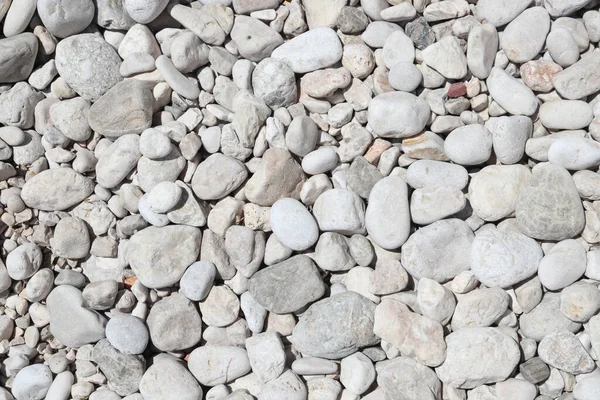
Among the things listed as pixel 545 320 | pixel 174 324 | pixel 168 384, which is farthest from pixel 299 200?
pixel 545 320

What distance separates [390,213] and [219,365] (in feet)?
1.69

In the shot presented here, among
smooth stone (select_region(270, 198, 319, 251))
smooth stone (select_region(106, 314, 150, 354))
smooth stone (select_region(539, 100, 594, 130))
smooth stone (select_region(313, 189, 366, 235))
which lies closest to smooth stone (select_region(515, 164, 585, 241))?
smooth stone (select_region(539, 100, 594, 130))

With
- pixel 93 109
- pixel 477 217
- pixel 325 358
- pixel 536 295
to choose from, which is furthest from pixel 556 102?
pixel 93 109

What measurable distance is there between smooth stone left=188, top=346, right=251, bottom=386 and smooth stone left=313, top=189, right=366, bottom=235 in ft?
1.14

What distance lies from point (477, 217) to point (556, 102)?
325 millimetres

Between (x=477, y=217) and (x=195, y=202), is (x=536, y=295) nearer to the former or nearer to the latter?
(x=477, y=217)

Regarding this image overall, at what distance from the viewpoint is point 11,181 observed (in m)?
1.56

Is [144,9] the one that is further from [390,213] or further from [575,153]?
[575,153]

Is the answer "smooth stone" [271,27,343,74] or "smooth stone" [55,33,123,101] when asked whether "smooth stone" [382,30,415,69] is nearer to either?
"smooth stone" [271,27,343,74]

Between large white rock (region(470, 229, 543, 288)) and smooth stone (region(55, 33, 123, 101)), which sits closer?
large white rock (region(470, 229, 543, 288))

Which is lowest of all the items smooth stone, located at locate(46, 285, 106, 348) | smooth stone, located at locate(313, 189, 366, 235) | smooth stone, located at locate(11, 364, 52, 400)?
smooth stone, located at locate(11, 364, 52, 400)

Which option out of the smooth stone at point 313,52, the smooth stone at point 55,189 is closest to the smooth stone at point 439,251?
the smooth stone at point 313,52

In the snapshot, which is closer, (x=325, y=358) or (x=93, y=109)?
(x=325, y=358)

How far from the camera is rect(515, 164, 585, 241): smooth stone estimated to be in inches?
A: 54.4
